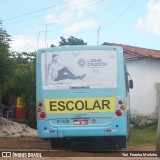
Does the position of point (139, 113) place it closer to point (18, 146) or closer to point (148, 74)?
point (148, 74)

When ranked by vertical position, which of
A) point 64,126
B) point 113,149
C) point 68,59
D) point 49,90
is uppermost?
point 68,59

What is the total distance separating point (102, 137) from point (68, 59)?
2.42 meters

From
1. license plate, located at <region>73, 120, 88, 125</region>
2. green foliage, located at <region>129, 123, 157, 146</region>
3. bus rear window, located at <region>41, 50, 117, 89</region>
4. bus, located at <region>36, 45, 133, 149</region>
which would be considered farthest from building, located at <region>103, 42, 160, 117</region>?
license plate, located at <region>73, 120, 88, 125</region>

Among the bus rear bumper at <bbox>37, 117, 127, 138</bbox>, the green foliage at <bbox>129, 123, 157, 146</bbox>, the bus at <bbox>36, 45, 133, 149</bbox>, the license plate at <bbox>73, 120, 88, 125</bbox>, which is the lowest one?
the green foliage at <bbox>129, 123, 157, 146</bbox>

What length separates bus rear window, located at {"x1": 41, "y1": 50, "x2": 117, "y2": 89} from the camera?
12.3m

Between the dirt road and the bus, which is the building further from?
the bus

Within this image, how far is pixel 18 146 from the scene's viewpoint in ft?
47.1

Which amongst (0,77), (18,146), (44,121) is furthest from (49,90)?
(0,77)

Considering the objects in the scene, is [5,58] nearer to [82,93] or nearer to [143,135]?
[82,93]

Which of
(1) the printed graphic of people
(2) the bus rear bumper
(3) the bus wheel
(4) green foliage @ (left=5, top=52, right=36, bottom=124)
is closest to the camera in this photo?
(2) the bus rear bumper

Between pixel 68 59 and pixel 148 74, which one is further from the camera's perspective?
pixel 148 74

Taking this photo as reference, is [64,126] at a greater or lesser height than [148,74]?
lesser

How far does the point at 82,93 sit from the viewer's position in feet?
40.3

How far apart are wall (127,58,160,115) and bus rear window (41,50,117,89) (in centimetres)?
1271
